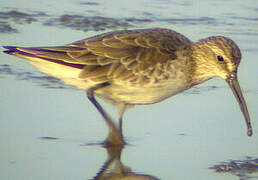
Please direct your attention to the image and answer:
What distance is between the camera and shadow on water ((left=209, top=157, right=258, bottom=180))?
6906 mm

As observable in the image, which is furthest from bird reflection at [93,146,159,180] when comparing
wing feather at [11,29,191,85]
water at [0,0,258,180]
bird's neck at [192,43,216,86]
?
bird's neck at [192,43,216,86]

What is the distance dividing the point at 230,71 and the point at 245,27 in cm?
531

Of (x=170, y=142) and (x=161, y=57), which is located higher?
(x=161, y=57)

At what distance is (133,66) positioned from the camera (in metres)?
8.04

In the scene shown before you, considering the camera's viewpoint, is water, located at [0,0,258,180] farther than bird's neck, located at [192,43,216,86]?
No

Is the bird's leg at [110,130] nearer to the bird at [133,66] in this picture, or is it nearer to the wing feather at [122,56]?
the bird at [133,66]

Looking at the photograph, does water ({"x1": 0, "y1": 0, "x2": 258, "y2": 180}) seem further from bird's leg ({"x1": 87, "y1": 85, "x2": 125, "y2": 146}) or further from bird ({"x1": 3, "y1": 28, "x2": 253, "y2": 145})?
bird ({"x1": 3, "y1": 28, "x2": 253, "y2": 145})

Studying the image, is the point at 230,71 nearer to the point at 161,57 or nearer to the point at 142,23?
the point at 161,57

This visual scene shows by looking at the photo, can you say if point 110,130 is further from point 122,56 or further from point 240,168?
point 240,168

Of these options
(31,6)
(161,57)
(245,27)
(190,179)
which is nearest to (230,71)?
(161,57)

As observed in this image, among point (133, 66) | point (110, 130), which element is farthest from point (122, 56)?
point (110, 130)

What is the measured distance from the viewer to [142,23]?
13.3 metres

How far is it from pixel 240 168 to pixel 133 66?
173 cm

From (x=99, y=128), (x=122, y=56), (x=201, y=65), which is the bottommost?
(x=99, y=128)
